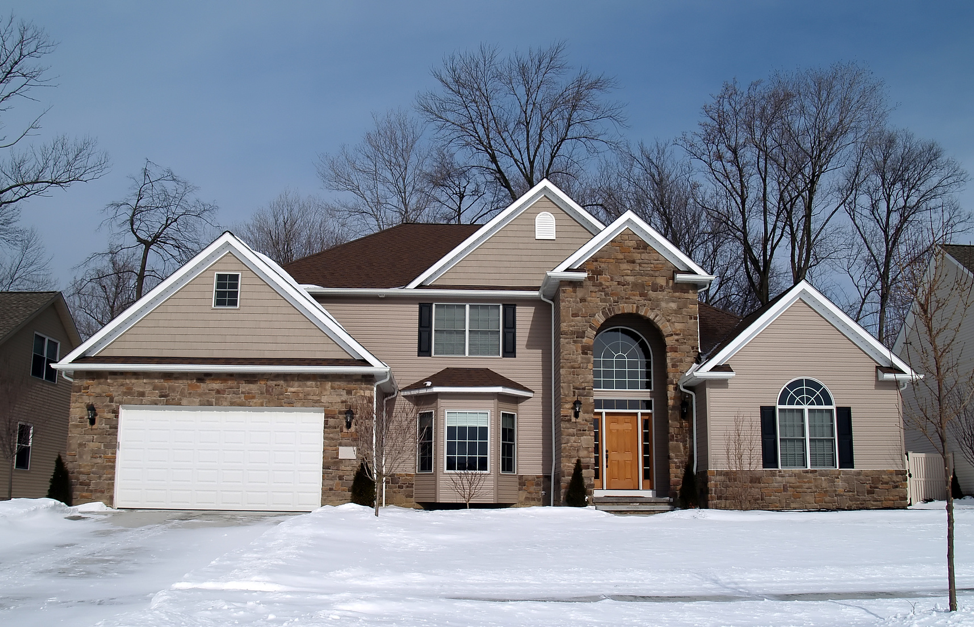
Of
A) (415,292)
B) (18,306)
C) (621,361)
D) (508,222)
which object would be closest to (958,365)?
(621,361)

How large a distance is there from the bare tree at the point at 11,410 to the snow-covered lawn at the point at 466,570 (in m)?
8.55

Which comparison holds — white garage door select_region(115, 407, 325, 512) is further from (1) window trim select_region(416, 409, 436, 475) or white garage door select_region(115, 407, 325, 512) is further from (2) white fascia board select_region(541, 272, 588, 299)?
(2) white fascia board select_region(541, 272, 588, 299)

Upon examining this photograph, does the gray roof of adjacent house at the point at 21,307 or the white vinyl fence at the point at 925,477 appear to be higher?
the gray roof of adjacent house at the point at 21,307

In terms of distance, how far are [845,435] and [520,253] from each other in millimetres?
8589

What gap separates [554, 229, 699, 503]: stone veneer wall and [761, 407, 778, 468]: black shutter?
5.52 ft

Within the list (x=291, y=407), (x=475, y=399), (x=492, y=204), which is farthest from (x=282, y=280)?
(x=492, y=204)

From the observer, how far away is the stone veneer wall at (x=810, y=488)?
61.3 ft

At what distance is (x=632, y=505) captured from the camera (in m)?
19.3

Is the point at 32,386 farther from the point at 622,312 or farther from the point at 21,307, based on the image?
the point at 622,312

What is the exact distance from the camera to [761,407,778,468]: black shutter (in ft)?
62.1

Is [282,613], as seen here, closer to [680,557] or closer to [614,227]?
[680,557]

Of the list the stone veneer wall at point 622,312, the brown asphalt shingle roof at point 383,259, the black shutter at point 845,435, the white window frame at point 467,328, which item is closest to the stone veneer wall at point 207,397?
the white window frame at point 467,328

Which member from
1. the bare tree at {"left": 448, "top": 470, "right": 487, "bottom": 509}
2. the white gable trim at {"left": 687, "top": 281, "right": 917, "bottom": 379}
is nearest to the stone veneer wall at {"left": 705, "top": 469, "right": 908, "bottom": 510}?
the white gable trim at {"left": 687, "top": 281, "right": 917, "bottom": 379}

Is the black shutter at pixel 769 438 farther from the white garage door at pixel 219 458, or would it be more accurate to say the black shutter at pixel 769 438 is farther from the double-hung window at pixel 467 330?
the white garage door at pixel 219 458
